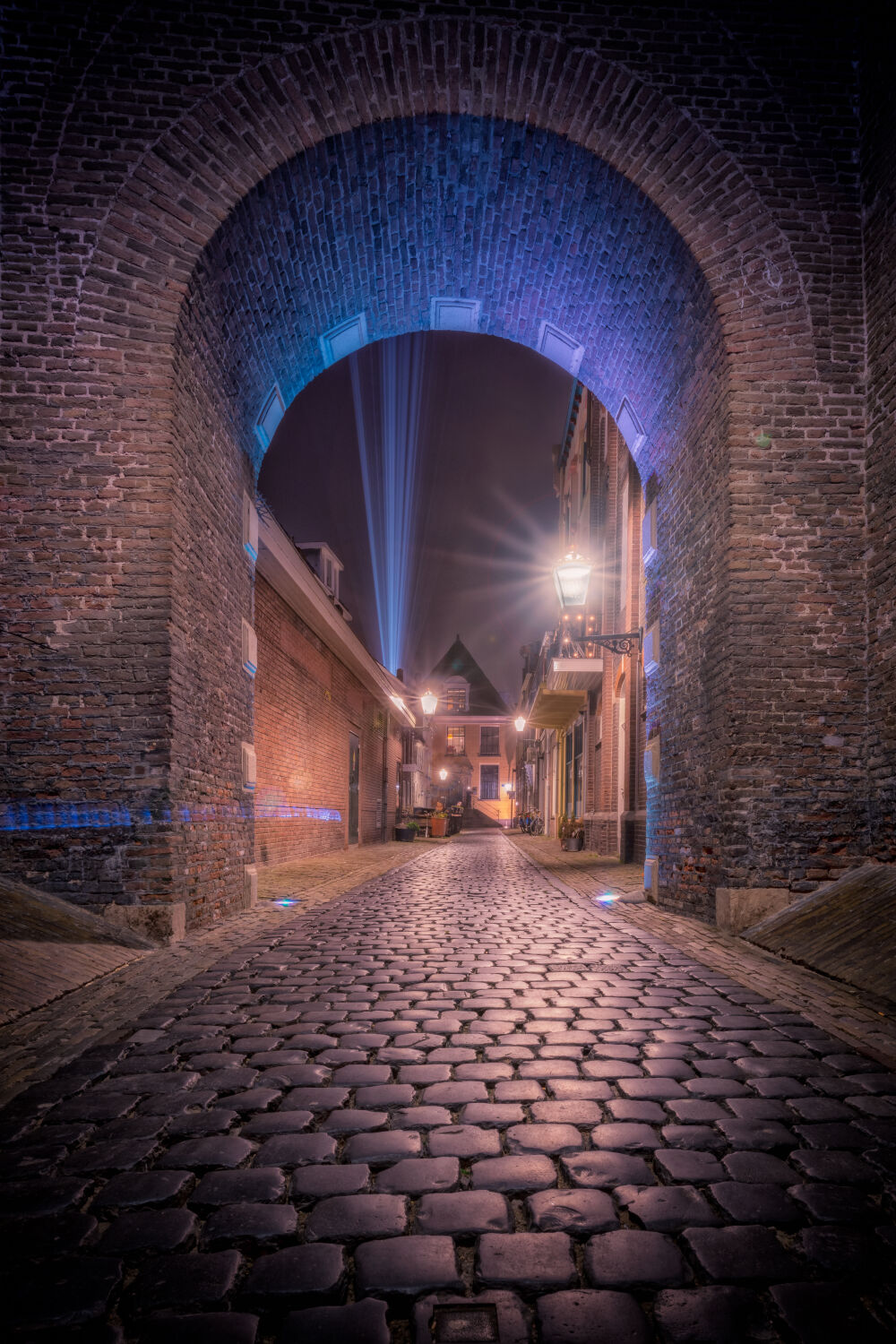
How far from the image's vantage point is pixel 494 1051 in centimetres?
309

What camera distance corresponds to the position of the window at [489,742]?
2382 inches

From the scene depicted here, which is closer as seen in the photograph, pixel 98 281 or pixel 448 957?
pixel 448 957

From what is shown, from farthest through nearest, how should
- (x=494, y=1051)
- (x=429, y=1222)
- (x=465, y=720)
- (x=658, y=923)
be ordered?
(x=465, y=720) < (x=658, y=923) < (x=494, y=1051) < (x=429, y=1222)

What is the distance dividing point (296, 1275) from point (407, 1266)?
0.74ft

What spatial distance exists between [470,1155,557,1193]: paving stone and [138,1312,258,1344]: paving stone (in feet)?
2.22

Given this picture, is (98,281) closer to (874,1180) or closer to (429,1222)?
(429,1222)

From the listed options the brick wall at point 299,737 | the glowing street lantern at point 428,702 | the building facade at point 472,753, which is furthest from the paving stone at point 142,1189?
the building facade at point 472,753

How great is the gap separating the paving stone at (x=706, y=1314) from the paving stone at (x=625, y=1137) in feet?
2.05

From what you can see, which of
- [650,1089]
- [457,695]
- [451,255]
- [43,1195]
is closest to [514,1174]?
[650,1089]

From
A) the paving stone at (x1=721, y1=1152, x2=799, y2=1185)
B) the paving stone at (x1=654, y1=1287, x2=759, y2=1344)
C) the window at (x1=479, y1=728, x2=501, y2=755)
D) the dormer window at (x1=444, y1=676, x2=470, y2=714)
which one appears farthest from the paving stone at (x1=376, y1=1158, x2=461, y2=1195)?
the dormer window at (x1=444, y1=676, x2=470, y2=714)

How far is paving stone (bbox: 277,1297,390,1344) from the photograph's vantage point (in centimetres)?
146

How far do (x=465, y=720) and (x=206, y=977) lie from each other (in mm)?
56218

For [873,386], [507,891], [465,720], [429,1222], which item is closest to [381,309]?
[873,386]

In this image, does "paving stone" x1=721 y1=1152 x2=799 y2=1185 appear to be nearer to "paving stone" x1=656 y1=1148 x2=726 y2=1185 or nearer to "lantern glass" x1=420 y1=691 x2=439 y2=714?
"paving stone" x1=656 y1=1148 x2=726 y2=1185
